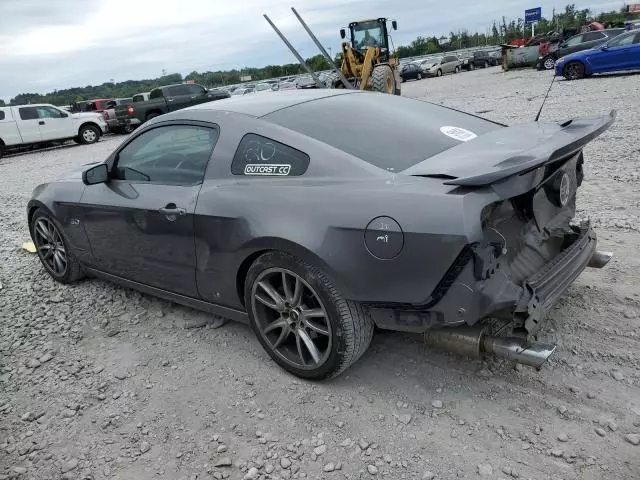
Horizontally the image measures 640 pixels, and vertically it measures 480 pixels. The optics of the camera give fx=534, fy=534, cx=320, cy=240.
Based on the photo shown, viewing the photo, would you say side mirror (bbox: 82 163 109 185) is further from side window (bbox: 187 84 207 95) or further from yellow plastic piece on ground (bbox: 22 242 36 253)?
Result: side window (bbox: 187 84 207 95)

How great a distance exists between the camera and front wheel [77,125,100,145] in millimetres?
19766

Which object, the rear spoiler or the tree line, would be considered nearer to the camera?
the rear spoiler

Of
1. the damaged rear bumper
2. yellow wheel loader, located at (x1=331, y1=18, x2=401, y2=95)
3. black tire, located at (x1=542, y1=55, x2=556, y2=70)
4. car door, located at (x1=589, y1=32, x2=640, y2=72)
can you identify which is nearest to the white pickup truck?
yellow wheel loader, located at (x1=331, y1=18, x2=401, y2=95)

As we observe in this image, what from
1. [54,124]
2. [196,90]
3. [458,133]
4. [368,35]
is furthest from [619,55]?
[54,124]

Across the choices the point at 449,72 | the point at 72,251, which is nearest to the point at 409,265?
the point at 72,251

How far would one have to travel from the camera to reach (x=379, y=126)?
10.3ft

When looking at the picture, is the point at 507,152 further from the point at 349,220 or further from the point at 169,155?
the point at 169,155

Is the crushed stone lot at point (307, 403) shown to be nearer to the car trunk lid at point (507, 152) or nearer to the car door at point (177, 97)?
the car trunk lid at point (507, 152)

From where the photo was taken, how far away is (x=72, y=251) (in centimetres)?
445

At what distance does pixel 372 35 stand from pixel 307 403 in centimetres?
1854

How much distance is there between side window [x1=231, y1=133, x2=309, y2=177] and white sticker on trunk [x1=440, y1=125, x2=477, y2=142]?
0.95 meters

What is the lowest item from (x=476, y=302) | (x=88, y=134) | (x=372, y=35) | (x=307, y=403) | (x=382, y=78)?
(x=307, y=403)

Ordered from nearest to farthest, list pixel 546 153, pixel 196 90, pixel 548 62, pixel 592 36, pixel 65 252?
pixel 546 153 → pixel 65 252 → pixel 196 90 → pixel 592 36 → pixel 548 62

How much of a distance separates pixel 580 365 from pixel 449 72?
4086 centimetres
